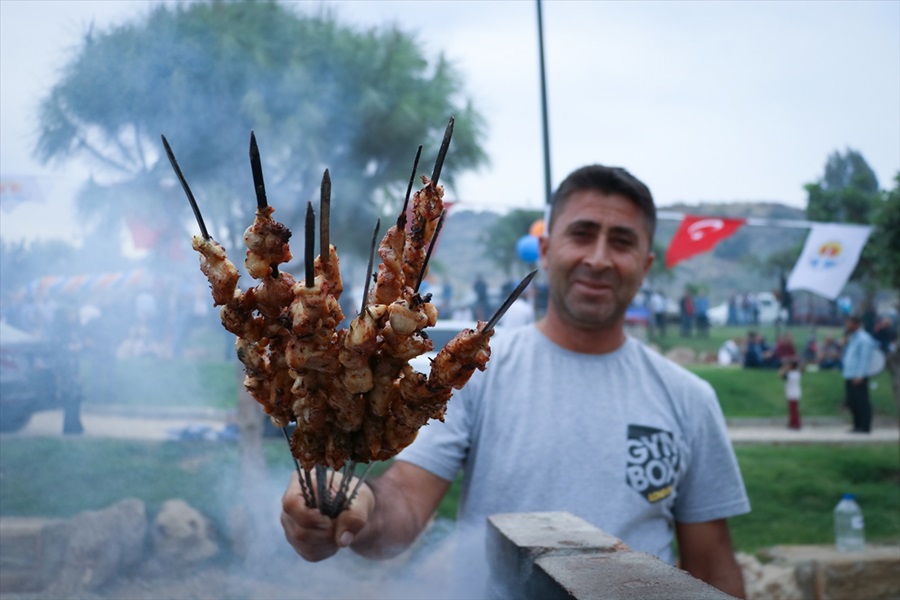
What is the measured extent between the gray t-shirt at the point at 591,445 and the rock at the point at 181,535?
7.44 feet

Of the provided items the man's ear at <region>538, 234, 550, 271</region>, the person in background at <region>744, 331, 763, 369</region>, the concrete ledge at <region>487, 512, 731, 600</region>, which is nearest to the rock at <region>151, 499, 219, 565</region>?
the man's ear at <region>538, 234, 550, 271</region>

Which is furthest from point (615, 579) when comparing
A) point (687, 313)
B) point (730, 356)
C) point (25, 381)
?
point (687, 313)

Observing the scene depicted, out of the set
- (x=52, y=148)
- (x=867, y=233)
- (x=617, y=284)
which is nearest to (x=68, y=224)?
(x=52, y=148)

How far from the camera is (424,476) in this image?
2641 millimetres

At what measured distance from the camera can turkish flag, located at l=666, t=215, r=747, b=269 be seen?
31.2 feet

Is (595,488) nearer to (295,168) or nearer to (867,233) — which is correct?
(295,168)

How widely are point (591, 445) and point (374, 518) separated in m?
0.81

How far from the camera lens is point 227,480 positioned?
21.4 ft

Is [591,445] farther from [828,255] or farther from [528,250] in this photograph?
[828,255]

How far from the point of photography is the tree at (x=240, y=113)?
4.30 meters

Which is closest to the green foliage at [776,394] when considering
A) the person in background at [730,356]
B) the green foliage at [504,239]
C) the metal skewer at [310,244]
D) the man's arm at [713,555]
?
the person in background at [730,356]

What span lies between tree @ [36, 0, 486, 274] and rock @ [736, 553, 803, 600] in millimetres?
4130

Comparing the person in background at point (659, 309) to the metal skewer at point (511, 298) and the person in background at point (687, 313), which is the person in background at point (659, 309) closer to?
the person in background at point (687, 313)

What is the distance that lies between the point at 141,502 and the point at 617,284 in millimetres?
3270
